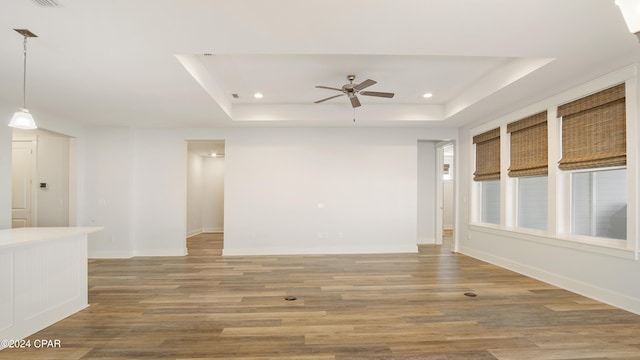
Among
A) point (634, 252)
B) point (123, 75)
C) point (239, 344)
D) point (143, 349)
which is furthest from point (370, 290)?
point (123, 75)

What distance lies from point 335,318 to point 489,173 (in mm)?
4172

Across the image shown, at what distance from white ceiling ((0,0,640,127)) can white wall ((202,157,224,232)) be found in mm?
4854

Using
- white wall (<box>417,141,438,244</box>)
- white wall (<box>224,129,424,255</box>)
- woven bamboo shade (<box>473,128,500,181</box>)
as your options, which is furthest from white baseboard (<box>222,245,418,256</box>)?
woven bamboo shade (<box>473,128,500,181</box>)

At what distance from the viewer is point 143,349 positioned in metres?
2.42

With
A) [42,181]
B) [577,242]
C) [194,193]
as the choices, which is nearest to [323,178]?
[577,242]

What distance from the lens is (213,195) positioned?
9922mm

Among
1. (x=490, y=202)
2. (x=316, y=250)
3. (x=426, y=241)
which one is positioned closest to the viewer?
(x=490, y=202)

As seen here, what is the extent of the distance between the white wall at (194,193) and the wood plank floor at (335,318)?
4055 millimetres

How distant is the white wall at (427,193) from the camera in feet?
24.5

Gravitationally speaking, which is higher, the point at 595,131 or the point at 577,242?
the point at 595,131

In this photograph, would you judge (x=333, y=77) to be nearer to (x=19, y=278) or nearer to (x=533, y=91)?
(x=533, y=91)

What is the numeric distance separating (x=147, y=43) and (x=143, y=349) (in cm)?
263

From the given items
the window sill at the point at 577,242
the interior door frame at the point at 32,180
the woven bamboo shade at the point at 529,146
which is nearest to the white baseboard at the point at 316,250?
the window sill at the point at 577,242

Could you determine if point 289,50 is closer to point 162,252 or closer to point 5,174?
point 5,174
